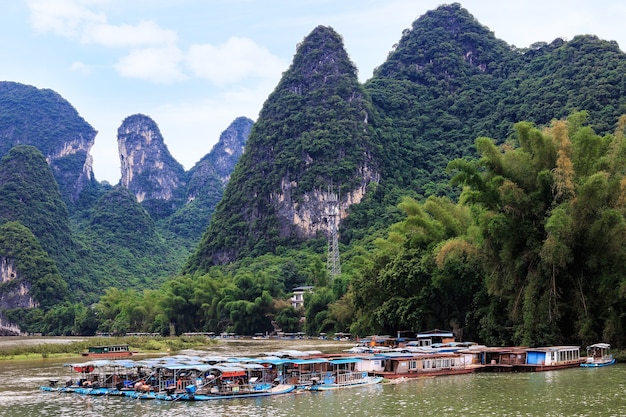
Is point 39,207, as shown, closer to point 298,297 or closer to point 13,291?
point 13,291

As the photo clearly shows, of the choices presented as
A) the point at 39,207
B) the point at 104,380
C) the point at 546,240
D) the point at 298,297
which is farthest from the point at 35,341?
the point at 39,207

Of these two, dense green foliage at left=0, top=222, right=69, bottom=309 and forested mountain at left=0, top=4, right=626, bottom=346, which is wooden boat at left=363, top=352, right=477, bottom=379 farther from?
dense green foliage at left=0, top=222, right=69, bottom=309

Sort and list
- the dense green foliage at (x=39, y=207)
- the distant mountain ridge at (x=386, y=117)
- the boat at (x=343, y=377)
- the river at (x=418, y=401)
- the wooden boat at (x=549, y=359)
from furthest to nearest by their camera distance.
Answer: the dense green foliage at (x=39, y=207)
the distant mountain ridge at (x=386, y=117)
the wooden boat at (x=549, y=359)
the boat at (x=343, y=377)
the river at (x=418, y=401)

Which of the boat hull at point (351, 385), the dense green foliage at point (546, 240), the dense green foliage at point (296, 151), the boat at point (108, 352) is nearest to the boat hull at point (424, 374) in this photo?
the boat hull at point (351, 385)

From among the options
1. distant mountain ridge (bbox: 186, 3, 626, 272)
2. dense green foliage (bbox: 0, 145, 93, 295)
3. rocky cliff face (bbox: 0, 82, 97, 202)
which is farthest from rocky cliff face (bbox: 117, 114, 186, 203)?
distant mountain ridge (bbox: 186, 3, 626, 272)

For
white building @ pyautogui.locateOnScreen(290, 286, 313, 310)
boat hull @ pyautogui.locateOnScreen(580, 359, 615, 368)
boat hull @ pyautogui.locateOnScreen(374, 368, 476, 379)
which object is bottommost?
boat hull @ pyautogui.locateOnScreen(374, 368, 476, 379)

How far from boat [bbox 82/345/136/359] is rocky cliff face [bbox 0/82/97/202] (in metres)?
138

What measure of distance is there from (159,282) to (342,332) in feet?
267

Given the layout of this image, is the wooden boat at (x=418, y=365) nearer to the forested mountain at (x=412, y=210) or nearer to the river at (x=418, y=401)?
the river at (x=418, y=401)

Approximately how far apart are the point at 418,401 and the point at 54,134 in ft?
580

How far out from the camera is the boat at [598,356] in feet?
92.5

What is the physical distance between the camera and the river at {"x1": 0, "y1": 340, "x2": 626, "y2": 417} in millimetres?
20062

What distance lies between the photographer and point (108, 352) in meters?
45.1

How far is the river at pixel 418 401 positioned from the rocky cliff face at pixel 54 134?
16031 centimetres
